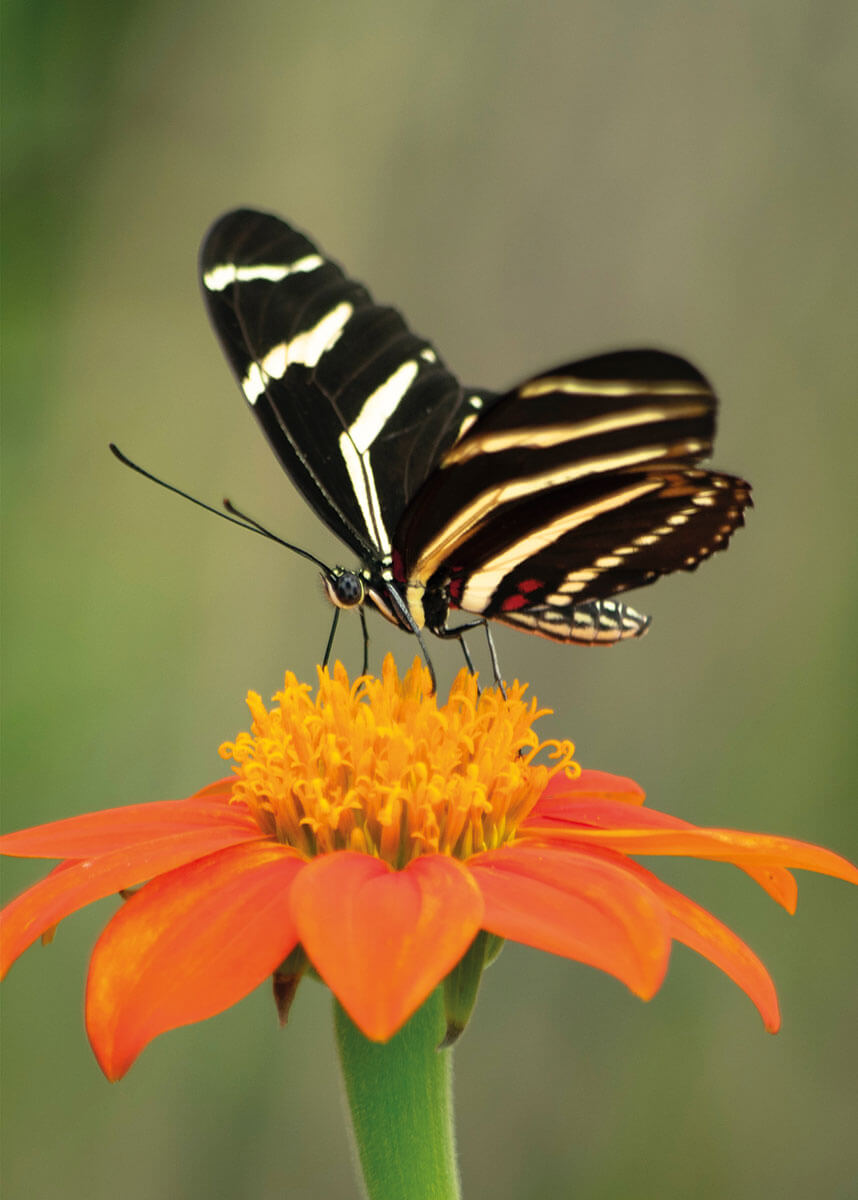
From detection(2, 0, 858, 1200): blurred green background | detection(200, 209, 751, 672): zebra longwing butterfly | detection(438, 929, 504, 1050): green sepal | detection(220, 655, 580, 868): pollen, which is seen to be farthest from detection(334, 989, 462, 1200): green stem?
detection(2, 0, 858, 1200): blurred green background

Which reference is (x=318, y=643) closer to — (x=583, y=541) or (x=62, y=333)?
(x=62, y=333)

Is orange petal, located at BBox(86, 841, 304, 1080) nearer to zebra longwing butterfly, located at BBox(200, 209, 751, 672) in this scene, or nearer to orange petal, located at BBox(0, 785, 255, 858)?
orange petal, located at BBox(0, 785, 255, 858)

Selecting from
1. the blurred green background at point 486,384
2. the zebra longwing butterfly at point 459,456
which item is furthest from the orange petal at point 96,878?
the blurred green background at point 486,384

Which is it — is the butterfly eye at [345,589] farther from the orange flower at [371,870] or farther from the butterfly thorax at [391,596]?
the orange flower at [371,870]

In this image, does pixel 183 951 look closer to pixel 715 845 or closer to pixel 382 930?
pixel 382 930

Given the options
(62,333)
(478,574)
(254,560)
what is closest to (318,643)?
(254,560)

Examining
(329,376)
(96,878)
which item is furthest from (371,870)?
(329,376)
